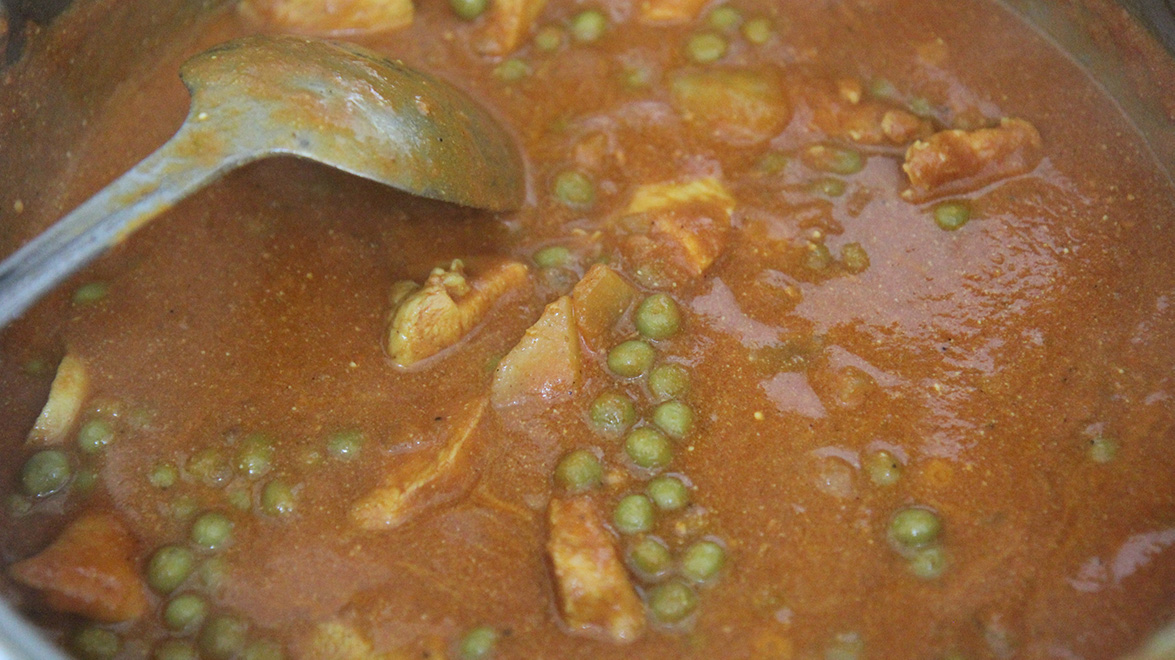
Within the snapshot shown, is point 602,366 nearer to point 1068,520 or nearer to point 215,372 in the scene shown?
point 215,372

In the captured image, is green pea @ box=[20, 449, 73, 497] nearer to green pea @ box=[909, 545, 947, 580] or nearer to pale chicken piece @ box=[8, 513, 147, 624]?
pale chicken piece @ box=[8, 513, 147, 624]

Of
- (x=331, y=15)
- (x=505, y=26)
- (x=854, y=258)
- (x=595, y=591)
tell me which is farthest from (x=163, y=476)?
(x=854, y=258)

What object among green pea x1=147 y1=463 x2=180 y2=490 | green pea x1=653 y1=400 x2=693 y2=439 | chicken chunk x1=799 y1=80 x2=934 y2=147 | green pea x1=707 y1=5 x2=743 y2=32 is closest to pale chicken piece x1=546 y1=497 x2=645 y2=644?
green pea x1=653 y1=400 x2=693 y2=439

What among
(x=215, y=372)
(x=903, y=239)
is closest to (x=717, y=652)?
(x=903, y=239)

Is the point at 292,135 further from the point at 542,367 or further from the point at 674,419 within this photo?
the point at 674,419

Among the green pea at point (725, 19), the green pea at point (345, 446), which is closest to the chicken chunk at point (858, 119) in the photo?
the green pea at point (725, 19)

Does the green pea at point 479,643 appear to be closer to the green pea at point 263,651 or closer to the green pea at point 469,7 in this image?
the green pea at point 263,651
